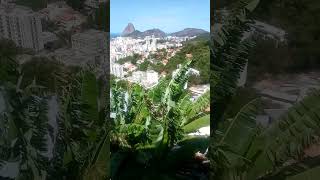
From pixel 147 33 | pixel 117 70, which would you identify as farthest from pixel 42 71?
pixel 117 70

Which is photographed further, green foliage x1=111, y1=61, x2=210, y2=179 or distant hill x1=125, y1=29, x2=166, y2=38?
distant hill x1=125, y1=29, x2=166, y2=38

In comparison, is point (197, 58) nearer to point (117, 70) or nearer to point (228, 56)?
point (117, 70)

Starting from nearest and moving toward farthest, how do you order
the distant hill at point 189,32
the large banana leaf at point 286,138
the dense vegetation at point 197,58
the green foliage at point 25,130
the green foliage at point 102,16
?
1. the large banana leaf at point 286,138
2. the green foliage at point 102,16
3. the green foliage at point 25,130
4. the distant hill at point 189,32
5. the dense vegetation at point 197,58

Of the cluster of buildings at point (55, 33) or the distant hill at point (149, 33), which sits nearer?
the cluster of buildings at point (55, 33)

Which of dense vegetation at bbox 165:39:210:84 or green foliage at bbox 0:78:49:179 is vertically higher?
dense vegetation at bbox 165:39:210:84

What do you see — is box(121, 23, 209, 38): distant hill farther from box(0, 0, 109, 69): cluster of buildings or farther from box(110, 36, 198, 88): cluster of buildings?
box(0, 0, 109, 69): cluster of buildings

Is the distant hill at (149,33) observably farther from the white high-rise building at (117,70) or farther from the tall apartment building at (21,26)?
the tall apartment building at (21,26)

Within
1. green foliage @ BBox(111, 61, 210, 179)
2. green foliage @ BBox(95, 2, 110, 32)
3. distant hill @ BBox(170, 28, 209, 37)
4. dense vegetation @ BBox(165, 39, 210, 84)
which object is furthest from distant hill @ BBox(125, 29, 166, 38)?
green foliage @ BBox(95, 2, 110, 32)

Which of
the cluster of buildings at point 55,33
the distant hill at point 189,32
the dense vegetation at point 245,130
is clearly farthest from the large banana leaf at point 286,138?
the distant hill at point 189,32

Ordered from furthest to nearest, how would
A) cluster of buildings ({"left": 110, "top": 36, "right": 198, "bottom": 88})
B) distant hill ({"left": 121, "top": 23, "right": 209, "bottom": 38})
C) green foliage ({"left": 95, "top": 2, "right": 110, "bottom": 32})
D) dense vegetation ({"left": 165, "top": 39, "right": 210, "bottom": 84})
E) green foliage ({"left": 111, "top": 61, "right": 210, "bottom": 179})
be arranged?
cluster of buildings ({"left": 110, "top": 36, "right": 198, "bottom": 88}) → distant hill ({"left": 121, "top": 23, "right": 209, "bottom": 38}) → dense vegetation ({"left": 165, "top": 39, "right": 210, "bottom": 84}) → green foliage ({"left": 111, "top": 61, "right": 210, "bottom": 179}) → green foliage ({"left": 95, "top": 2, "right": 110, "bottom": 32})

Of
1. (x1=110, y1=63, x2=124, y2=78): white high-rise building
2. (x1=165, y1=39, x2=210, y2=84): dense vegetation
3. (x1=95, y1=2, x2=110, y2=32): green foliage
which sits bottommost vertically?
→ (x1=110, y1=63, x2=124, y2=78): white high-rise building
